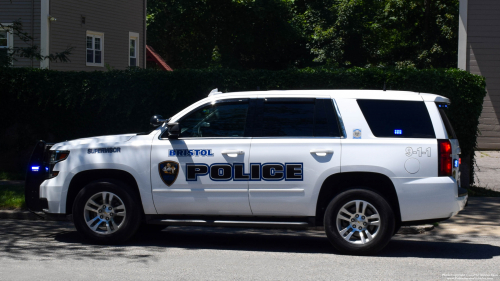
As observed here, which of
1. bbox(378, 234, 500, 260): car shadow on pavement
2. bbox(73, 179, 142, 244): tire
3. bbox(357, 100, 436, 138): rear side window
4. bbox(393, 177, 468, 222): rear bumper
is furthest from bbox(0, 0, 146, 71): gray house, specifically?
bbox(393, 177, 468, 222): rear bumper

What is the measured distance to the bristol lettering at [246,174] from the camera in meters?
6.87

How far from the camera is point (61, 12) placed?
21594 mm

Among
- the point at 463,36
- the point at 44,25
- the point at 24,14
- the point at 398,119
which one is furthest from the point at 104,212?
the point at 463,36

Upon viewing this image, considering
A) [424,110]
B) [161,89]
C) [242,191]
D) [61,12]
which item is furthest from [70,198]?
[61,12]

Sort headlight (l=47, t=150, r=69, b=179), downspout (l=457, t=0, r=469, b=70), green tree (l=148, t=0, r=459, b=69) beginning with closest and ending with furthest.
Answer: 1. headlight (l=47, t=150, r=69, b=179)
2. downspout (l=457, t=0, r=469, b=70)
3. green tree (l=148, t=0, r=459, b=69)

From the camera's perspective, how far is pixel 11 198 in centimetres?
1033

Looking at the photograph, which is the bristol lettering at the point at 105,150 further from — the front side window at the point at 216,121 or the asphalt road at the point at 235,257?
the asphalt road at the point at 235,257

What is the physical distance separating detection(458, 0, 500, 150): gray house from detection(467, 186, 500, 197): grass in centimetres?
871

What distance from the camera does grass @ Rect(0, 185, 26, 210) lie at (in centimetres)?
985

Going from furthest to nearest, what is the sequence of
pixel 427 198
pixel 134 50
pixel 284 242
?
pixel 134 50, pixel 284 242, pixel 427 198

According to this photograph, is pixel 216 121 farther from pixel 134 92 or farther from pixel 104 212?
pixel 134 92

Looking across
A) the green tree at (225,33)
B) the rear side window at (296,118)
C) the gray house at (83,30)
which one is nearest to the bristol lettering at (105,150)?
the rear side window at (296,118)

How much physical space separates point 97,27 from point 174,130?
58.8 ft

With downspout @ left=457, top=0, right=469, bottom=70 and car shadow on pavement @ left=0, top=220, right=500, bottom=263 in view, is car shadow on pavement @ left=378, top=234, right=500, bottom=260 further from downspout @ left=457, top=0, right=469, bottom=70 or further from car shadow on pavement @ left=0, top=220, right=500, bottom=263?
downspout @ left=457, top=0, right=469, bottom=70
